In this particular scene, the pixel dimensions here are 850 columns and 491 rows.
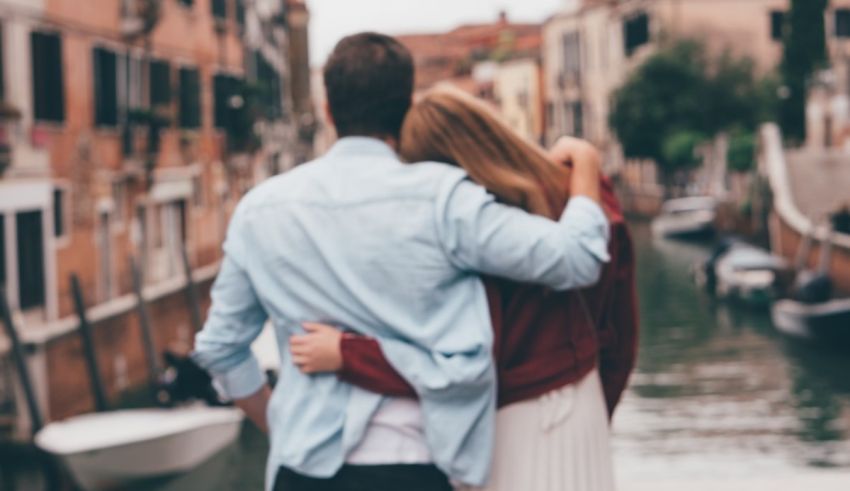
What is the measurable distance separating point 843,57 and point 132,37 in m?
20.5

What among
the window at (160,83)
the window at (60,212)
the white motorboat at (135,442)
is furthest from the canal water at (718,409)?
the window at (160,83)

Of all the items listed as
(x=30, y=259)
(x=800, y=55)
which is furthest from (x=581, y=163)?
(x=800, y=55)

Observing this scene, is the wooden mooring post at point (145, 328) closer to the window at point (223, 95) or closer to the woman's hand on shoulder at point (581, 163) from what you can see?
the window at point (223, 95)

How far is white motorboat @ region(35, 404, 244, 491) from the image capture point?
1023 centimetres

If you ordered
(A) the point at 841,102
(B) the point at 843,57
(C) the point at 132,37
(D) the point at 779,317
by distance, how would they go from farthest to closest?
(B) the point at 843,57 < (A) the point at 841,102 < (D) the point at 779,317 < (C) the point at 132,37

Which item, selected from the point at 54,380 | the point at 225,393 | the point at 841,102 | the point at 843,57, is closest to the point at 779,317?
the point at 841,102

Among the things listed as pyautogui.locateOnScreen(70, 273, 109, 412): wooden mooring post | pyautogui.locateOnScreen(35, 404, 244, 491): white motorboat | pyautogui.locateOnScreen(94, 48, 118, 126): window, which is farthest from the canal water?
pyautogui.locateOnScreen(94, 48, 118, 126): window

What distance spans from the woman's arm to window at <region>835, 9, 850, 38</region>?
116 feet

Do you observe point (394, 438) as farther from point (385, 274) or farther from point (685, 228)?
point (685, 228)

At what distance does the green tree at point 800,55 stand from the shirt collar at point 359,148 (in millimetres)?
27900

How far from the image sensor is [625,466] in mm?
11312

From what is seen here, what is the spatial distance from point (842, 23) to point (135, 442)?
92.1 ft

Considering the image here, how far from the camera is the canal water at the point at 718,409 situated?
11.6 meters

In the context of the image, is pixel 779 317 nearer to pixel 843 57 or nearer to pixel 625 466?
pixel 625 466
